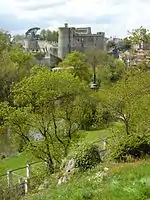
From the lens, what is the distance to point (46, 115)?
101ft

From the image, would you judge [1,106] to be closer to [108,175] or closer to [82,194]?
[108,175]

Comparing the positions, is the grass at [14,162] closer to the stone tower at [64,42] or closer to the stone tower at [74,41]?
the stone tower at [74,41]

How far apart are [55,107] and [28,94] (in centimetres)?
199

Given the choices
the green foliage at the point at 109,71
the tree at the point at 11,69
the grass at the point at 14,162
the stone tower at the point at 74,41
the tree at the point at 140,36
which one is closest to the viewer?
the tree at the point at 140,36

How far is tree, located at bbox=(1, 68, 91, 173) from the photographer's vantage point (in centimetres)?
2967

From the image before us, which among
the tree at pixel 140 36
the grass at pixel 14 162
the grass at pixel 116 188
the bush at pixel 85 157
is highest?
the tree at pixel 140 36

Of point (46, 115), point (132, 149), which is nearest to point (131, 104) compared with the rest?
point (46, 115)

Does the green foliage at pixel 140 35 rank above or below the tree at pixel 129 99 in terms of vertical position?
above

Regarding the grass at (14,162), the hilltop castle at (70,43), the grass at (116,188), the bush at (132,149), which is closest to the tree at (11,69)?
the grass at (14,162)

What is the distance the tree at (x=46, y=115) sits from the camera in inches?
1168

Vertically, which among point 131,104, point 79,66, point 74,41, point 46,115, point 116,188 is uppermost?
point 74,41

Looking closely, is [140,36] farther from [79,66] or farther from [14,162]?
[79,66]

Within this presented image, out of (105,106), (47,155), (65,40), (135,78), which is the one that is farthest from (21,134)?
(65,40)

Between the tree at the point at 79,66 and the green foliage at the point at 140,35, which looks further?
the tree at the point at 79,66
